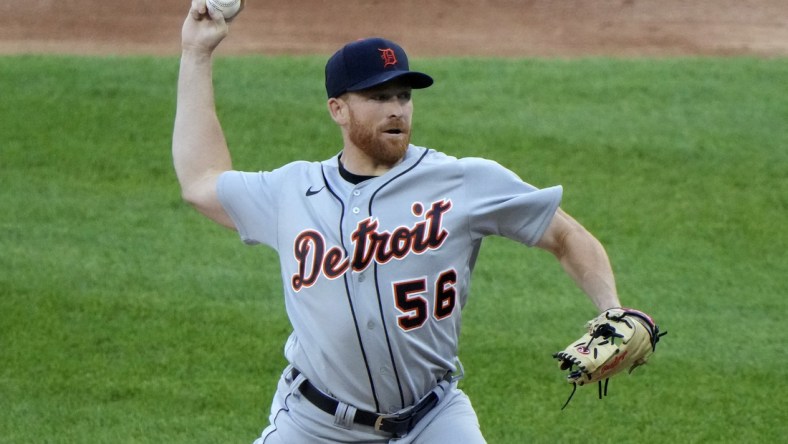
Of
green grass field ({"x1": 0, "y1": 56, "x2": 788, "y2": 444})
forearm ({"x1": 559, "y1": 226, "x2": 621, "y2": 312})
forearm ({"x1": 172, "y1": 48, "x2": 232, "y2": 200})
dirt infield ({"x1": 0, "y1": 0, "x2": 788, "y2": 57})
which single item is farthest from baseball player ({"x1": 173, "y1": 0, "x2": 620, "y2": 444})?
dirt infield ({"x1": 0, "y1": 0, "x2": 788, "y2": 57})

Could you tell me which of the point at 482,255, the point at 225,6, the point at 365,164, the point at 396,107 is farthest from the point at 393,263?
the point at 482,255

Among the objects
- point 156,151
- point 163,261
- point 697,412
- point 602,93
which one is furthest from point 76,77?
point 697,412

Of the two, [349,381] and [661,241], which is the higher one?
[349,381]

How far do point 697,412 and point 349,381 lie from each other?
2.99m

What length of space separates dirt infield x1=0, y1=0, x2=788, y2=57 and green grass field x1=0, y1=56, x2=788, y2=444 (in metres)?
0.68

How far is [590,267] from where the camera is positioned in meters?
3.75

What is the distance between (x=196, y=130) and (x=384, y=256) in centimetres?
78

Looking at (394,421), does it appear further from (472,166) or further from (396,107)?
(396,107)

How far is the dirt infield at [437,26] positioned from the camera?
1277 centimetres

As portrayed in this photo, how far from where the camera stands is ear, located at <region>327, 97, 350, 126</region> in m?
3.97

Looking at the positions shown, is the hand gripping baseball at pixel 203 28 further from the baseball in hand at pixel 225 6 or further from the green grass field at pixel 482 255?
the green grass field at pixel 482 255

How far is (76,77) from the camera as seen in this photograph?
452 inches

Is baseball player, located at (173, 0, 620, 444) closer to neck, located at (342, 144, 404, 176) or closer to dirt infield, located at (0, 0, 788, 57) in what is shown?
neck, located at (342, 144, 404, 176)

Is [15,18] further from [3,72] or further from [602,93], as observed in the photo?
[602,93]
